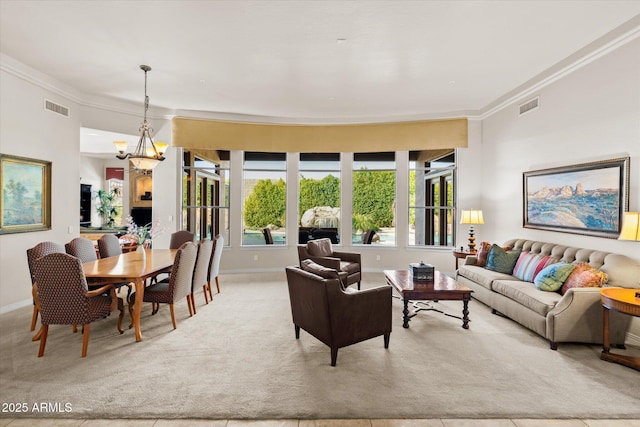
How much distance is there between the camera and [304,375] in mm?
2838

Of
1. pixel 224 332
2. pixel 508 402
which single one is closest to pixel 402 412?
pixel 508 402

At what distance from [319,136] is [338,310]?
4.93m

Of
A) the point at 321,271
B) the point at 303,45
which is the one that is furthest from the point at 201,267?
the point at 303,45

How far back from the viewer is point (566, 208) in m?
4.50

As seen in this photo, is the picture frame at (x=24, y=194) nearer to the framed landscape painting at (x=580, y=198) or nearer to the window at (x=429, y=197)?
the window at (x=429, y=197)

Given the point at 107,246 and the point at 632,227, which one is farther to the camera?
the point at 107,246

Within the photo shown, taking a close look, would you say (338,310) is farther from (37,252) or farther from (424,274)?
(37,252)

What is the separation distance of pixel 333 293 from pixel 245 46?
299 centimetres

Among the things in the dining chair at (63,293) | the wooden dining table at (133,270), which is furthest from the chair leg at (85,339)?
the wooden dining table at (133,270)

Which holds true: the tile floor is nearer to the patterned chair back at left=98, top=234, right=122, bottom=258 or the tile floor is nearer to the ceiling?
the patterned chair back at left=98, top=234, right=122, bottom=258

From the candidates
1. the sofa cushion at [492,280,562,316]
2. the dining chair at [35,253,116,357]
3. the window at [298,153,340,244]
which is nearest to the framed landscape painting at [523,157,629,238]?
the sofa cushion at [492,280,562,316]

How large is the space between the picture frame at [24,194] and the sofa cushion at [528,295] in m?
6.36

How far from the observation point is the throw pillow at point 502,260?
491 cm

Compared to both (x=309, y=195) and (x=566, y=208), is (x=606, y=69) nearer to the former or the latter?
(x=566, y=208)
